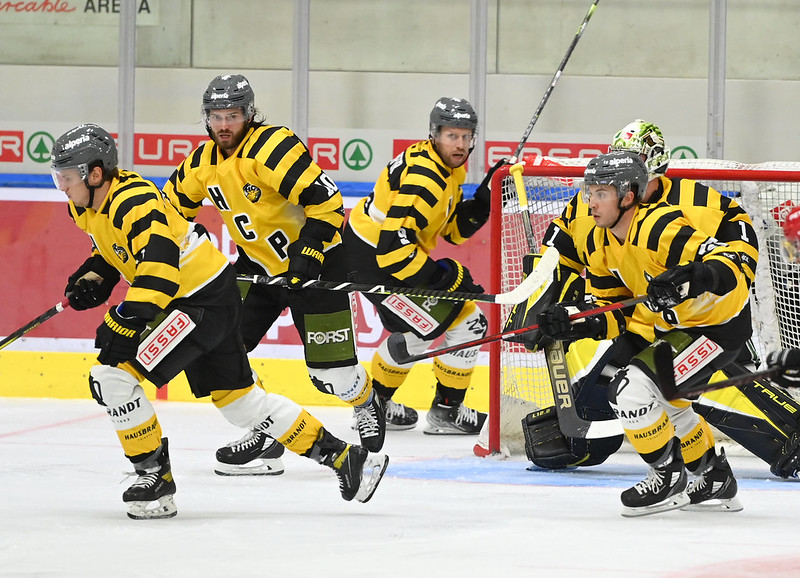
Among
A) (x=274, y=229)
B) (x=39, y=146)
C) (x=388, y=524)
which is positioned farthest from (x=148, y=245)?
(x=39, y=146)

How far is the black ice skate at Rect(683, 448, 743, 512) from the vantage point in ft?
11.5

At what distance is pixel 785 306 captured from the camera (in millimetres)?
4648

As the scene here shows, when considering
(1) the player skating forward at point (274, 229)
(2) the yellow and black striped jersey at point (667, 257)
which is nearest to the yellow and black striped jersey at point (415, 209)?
(1) the player skating forward at point (274, 229)

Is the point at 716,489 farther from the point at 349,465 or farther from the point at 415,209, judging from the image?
the point at 415,209

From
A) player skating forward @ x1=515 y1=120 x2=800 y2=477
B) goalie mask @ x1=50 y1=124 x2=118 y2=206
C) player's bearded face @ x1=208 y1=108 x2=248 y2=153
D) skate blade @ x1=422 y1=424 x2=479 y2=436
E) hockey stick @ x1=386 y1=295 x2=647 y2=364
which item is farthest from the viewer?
skate blade @ x1=422 y1=424 x2=479 y2=436

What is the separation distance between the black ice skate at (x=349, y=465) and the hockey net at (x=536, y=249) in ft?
3.80

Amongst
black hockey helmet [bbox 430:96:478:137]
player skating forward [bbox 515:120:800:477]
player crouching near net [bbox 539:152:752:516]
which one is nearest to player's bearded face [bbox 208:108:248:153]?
black hockey helmet [bbox 430:96:478:137]

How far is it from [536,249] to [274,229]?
3.15 ft

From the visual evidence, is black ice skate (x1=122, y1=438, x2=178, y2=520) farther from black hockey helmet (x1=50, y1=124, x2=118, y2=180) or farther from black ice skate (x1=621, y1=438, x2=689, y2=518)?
black ice skate (x1=621, y1=438, x2=689, y2=518)

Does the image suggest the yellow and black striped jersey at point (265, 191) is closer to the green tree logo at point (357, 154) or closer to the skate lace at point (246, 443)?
the skate lace at point (246, 443)

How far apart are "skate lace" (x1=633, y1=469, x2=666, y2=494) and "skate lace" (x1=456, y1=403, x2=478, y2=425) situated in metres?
1.76

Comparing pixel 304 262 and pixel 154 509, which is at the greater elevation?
pixel 304 262

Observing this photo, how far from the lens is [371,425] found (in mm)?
4488

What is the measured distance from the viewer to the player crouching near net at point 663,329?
336 cm
